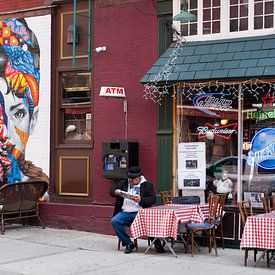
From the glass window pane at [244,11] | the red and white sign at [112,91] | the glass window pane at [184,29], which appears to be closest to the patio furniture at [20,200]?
the red and white sign at [112,91]

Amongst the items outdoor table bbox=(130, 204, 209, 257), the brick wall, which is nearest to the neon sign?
outdoor table bbox=(130, 204, 209, 257)

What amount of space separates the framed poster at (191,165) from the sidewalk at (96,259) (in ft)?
3.99

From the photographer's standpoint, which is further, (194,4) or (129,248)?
(194,4)

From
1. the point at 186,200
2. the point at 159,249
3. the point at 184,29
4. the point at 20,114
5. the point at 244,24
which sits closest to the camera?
the point at 159,249

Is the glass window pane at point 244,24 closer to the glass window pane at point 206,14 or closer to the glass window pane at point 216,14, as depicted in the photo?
the glass window pane at point 216,14

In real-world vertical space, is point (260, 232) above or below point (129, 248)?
above

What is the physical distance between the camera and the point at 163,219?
909 centimetres

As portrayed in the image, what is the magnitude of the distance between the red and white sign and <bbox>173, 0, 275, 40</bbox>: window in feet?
5.27

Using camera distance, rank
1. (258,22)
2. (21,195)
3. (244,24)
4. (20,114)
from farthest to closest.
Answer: (20,114)
(21,195)
(244,24)
(258,22)

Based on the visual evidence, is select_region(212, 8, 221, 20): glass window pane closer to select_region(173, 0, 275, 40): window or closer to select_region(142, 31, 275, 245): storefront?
select_region(173, 0, 275, 40): window

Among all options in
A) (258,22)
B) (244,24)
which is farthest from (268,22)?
(244,24)

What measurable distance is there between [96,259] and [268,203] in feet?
9.56

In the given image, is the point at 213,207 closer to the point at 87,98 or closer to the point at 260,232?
the point at 260,232

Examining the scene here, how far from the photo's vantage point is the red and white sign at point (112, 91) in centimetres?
1089
